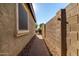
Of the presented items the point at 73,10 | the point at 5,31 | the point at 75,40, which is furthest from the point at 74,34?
the point at 5,31

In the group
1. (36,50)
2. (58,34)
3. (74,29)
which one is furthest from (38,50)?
(74,29)

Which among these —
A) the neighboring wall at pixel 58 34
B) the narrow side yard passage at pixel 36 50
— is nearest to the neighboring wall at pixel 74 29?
the neighboring wall at pixel 58 34

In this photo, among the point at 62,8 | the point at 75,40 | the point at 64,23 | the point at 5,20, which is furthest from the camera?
the point at 62,8

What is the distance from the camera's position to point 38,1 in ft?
4.67

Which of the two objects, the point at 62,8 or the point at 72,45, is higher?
the point at 62,8

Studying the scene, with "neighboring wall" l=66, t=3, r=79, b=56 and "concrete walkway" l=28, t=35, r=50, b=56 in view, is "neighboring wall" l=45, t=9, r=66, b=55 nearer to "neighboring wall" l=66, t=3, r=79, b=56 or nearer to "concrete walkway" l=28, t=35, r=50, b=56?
"concrete walkway" l=28, t=35, r=50, b=56

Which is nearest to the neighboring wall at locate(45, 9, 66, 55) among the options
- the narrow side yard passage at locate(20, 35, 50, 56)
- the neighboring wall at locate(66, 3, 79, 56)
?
the narrow side yard passage at locate(20, 35, 50, 56)

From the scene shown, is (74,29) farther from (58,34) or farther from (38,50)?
(38,50)

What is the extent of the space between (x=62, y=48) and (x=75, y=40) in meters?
0.38

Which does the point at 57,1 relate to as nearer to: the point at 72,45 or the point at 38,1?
the point at 38,1

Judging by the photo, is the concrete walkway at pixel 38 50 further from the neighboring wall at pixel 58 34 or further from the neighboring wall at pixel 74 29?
the neighboring wall at pixel 74 29

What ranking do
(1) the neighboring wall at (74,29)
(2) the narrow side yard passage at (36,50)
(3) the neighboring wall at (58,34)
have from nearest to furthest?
(1) the neighboring wall at (74,29) < (3) the neighboring wall at (58,34) < (2) the narrow side yard passage at (36,50)

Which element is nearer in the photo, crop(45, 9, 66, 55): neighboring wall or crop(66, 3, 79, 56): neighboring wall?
crop(66, 3, 79, 56): neighboring wall

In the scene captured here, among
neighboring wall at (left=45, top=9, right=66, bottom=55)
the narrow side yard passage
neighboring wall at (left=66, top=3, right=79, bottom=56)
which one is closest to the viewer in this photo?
neighboring wall at (left=66, top=3, right=79, bottom=56)
